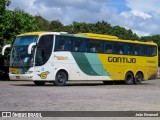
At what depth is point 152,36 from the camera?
11062 cm

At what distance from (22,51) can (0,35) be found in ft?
36.9

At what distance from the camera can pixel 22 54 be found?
25.6m

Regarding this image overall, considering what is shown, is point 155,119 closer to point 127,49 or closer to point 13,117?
point 13,117

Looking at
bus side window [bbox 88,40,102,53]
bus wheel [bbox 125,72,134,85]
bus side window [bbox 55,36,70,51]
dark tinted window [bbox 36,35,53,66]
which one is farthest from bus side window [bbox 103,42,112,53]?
dark tinted window [bbox 36,35,53,66]

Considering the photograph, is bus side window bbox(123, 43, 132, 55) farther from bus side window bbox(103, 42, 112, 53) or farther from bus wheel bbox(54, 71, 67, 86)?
bus wheel bbox(54, 71, 67, 86)

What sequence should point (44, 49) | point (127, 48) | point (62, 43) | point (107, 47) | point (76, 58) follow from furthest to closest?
point (127, 48)
point (107, 47)
point (76, 58)
point (62, 43)
point (44, 49)

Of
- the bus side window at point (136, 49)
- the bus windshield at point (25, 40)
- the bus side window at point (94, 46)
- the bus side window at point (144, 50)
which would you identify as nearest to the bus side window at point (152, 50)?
the bus side window at point (144, 50)

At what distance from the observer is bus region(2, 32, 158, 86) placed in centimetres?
2538

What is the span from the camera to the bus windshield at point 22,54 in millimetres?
25325

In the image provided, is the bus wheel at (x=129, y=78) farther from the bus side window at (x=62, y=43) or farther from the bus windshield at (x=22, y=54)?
the bus windshield at (x=22, y=54)

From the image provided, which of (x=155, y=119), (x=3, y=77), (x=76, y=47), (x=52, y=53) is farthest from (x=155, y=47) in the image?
(x=155, y=119)

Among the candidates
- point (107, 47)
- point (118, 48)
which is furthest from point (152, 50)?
point (107, 47)

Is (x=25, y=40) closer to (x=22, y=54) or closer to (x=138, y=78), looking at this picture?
(x=22, y=54)

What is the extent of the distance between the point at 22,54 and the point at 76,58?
3.52 meters
